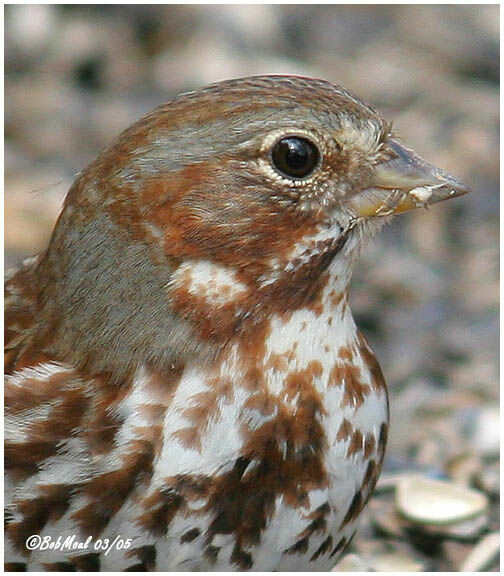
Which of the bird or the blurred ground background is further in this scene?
the blurred ground background

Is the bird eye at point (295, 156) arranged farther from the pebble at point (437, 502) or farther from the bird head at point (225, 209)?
the pebble at point (437, 502)

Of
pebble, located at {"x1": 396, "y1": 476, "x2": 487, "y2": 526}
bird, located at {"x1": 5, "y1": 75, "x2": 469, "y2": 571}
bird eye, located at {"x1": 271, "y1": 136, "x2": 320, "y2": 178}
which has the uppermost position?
bird eye, located at {"x1": 271, "y1": 136, "x2": 320, "y2": 178}

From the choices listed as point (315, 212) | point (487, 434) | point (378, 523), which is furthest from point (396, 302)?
point (315, 212)

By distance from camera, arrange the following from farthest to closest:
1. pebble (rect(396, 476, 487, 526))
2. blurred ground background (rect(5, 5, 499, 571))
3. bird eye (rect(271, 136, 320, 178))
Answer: blurred ground background (rect(5, 5, 499, 571))
pebble (rect(396, 476, 487, 526))
bird eye (rect(271, 136, 320, 178))

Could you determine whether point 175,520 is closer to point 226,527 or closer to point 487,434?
point 226,527

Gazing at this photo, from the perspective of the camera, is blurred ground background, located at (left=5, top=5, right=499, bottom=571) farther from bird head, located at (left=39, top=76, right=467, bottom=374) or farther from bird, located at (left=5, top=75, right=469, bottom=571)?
bird head, located at (left=39, top=76, right=467, bottom=374)

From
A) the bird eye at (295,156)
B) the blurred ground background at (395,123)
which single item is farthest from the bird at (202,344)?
the blurred ground background at (395,123)

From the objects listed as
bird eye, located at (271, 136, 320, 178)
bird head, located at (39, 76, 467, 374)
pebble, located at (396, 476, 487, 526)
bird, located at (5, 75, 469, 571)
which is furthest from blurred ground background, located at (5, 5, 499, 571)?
bird eye, located at (271, 136, 320, 178)
